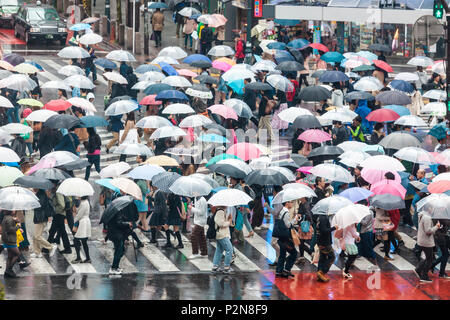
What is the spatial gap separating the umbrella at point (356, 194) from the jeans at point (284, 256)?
5.13 feet

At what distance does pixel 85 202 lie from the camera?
1880cm

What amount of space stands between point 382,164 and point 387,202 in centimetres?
139

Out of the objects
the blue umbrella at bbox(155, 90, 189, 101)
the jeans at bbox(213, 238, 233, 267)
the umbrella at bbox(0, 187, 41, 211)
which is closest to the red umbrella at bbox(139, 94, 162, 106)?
the blue umbrella at bbox(155, 90, 189, 101)

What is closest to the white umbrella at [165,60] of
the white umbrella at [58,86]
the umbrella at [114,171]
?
the white umbrella at [58,86]

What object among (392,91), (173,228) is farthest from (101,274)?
(392,91)

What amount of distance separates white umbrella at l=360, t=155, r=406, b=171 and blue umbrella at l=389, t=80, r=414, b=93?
791cm

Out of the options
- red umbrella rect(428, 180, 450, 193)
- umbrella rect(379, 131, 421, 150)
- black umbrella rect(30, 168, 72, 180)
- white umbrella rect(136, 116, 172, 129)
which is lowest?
red umbrella rect(428, 180, 450, 193)

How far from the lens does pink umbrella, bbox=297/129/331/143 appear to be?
22905 mm

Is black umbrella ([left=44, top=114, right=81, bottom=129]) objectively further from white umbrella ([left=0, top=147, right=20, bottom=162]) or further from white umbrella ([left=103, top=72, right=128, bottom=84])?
white umbrella ([left=103, top=72, right=128, bottom=84])

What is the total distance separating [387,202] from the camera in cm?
1891

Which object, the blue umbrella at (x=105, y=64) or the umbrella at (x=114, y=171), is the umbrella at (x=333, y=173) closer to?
the umbrella at (x=114, y=171)

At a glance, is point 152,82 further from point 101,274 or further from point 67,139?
point 101,274

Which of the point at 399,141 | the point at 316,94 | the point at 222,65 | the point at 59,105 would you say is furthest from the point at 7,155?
the point at 222,65

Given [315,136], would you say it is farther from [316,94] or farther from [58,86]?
[58,86]
